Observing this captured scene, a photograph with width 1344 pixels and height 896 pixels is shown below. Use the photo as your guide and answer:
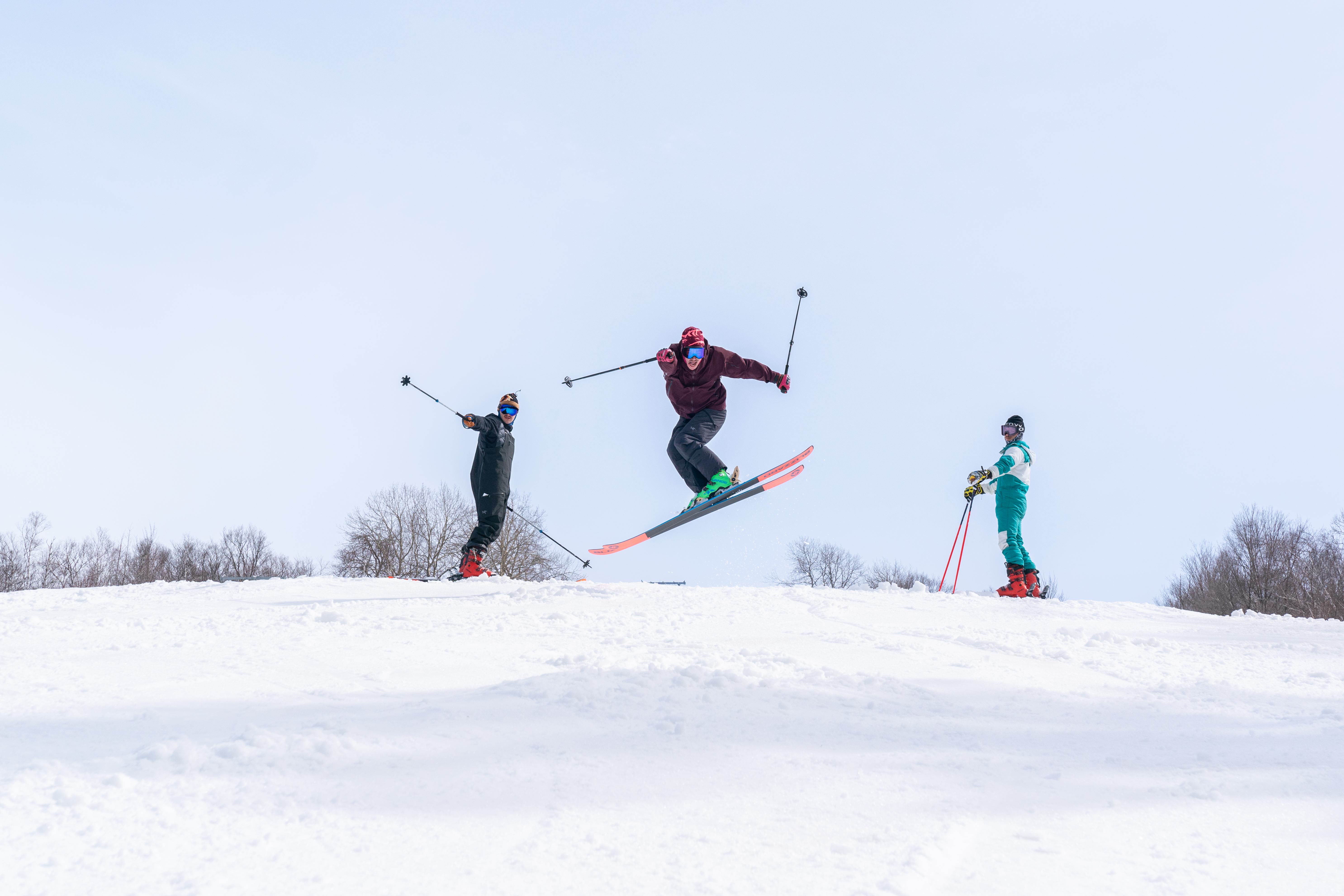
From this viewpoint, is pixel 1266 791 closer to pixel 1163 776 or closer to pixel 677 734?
pixel 1163 776

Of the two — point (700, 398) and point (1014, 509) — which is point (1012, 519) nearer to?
point (1014, 509)

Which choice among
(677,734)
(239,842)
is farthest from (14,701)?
(677,734)

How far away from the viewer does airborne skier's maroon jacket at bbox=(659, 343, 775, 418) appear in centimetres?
1019

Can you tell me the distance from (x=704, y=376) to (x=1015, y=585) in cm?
492

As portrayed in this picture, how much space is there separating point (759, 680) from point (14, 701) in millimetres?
3408

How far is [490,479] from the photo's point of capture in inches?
446

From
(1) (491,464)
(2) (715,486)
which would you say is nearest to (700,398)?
(2) (715,486)

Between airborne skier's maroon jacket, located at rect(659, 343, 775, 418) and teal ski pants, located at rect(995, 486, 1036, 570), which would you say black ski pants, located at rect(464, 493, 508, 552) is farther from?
teal ski pants, located at rect(995, 486, 1036, 570)

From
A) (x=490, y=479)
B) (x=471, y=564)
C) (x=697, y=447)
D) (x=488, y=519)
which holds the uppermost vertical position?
(x=697, y=447)

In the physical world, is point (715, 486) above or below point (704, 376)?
below

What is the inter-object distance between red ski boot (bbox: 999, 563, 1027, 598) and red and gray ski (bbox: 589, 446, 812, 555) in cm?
326

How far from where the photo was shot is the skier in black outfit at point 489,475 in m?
11.2

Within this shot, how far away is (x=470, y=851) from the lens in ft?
7.91

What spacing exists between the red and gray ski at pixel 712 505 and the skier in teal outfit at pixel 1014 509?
2965 mm
